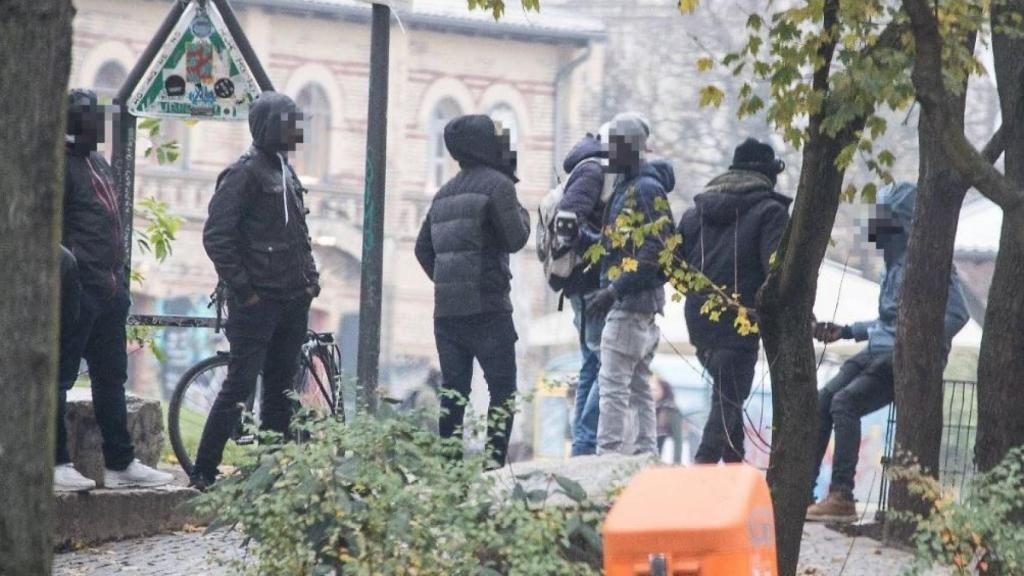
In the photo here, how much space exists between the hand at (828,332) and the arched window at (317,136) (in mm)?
34579

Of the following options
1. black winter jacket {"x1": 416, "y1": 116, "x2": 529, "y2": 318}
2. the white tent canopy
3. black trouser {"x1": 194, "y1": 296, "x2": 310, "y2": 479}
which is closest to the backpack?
black winter jacket {"x1": 416, "y1": 116, "x2": 529, "y2": 318}

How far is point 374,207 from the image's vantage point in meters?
9.17

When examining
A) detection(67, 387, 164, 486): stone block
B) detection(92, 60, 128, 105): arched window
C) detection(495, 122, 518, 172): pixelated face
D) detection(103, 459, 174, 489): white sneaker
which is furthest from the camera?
detection(92, 60, 128, 105): arched window

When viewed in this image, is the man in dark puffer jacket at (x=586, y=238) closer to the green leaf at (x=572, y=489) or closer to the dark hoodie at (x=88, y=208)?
the dark hoodie at (x=88, y=208)

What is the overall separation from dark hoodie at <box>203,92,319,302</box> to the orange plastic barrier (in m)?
4.79

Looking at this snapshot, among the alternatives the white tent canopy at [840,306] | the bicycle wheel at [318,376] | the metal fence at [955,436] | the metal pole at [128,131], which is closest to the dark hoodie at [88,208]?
the metal pole at [128,131]

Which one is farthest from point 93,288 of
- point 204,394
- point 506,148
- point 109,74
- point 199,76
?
point 109,74

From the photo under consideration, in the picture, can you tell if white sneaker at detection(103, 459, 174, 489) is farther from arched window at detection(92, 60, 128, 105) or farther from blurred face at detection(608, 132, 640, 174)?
arched window at detection(92, 60, 128, 105)

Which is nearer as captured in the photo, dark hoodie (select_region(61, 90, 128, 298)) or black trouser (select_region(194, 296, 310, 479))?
dark hoodie (select_region(61, 90, 128, 298))

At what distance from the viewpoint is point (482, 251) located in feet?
33.8

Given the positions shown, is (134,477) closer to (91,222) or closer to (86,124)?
(91,222)

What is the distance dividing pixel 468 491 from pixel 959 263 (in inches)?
1307

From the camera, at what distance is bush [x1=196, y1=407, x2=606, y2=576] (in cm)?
588

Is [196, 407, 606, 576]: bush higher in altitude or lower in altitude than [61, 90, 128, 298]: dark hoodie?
lower
